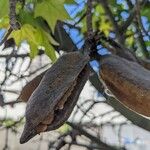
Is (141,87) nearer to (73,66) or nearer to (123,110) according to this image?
(73,66)

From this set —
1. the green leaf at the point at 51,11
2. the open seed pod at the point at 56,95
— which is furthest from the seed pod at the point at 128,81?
the green leaf at the point at 51,11

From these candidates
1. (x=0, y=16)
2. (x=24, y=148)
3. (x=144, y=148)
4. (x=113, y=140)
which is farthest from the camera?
(x=24, y=148)

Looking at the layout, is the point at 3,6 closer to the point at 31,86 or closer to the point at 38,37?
the point at 38,37

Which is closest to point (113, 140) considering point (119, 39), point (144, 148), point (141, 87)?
point (144, 148)

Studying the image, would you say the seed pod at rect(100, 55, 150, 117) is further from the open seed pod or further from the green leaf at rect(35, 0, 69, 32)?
the green leaf at rect(35, 0, 69, 32)

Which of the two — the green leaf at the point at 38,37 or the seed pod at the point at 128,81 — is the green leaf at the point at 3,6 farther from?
the seed pod at the point at 128,81

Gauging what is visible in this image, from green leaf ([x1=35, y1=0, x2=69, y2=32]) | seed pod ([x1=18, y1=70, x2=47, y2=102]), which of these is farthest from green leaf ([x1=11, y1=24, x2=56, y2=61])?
seed pod ([x1=18, y1=70, x2=47, y2=102])
